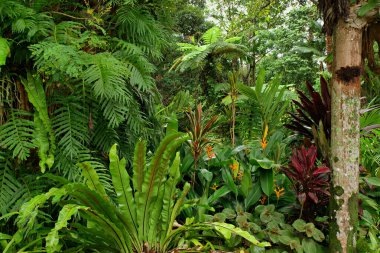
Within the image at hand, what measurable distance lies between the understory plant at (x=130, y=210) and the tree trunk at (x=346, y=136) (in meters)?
0.49

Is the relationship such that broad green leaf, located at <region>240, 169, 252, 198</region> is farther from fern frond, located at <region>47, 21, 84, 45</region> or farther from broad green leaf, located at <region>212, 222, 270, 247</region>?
fern frond, located at <region>47, 21, 84, 45</region>

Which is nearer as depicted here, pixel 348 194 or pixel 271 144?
pixel 348 194

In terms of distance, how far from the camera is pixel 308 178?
2098 millimetres

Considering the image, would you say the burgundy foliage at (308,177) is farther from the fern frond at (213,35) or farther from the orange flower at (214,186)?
the fern frond at (213,35)

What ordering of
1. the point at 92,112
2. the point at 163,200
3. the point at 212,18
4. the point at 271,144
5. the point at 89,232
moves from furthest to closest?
the point at 212,18
the point at 271,144
the point at 92,112
the point at 163,200
the point at 89,232

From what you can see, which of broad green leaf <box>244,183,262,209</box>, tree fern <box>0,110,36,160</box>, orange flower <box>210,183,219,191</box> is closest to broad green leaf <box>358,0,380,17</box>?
broad green leaf <box>244,183,262,209</box>

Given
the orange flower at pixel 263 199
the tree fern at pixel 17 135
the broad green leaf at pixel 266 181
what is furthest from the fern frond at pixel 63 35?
the orange flower at pixel 263 199

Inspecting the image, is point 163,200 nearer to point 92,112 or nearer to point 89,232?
point 89,232

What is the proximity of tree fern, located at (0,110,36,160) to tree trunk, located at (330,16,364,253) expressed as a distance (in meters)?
1.67

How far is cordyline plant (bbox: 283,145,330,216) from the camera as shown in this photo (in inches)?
81.8

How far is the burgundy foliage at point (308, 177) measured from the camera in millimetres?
2078

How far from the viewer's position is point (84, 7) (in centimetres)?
219

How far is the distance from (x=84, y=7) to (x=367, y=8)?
1.63m

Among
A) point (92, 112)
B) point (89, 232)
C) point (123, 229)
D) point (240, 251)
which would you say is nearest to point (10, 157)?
point (92, 112)
